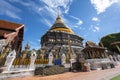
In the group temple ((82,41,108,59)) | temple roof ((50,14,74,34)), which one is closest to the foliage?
temple roof ((50,14,74,34))

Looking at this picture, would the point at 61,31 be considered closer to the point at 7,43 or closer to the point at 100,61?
the point at 100,61

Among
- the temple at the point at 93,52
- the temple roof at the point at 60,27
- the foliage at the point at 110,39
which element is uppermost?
the temple roof at the point at 60,27

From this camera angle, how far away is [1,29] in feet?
47.7

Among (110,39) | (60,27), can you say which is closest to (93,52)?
(60,27)

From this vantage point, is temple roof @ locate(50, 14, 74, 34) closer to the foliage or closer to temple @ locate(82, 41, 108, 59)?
the foliage

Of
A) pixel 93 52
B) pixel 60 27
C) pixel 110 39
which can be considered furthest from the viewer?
pixel 110 39

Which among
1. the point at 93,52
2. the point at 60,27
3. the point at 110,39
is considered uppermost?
the point at 60,27

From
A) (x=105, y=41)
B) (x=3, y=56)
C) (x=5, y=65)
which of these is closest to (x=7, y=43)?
(x=3, y=56)

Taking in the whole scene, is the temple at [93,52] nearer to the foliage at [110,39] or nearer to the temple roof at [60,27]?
the temple roof at [60,27]

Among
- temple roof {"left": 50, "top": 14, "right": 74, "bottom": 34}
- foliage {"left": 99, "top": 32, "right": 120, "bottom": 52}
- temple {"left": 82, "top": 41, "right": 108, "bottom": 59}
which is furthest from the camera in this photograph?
foliage {"left": 99, "top": 32, "right": 120, "bottom": 52}

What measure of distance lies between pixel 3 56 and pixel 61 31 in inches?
1045

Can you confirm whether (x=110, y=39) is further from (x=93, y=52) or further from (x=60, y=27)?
(x=93, y=52)

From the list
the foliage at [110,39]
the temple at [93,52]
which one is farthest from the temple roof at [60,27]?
the temple at [93,52]

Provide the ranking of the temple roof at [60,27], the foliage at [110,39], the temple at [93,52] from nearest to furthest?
1. the temple at [93,52]
2. the temple roof at [60,27]
3. the foliage at [110,39]
